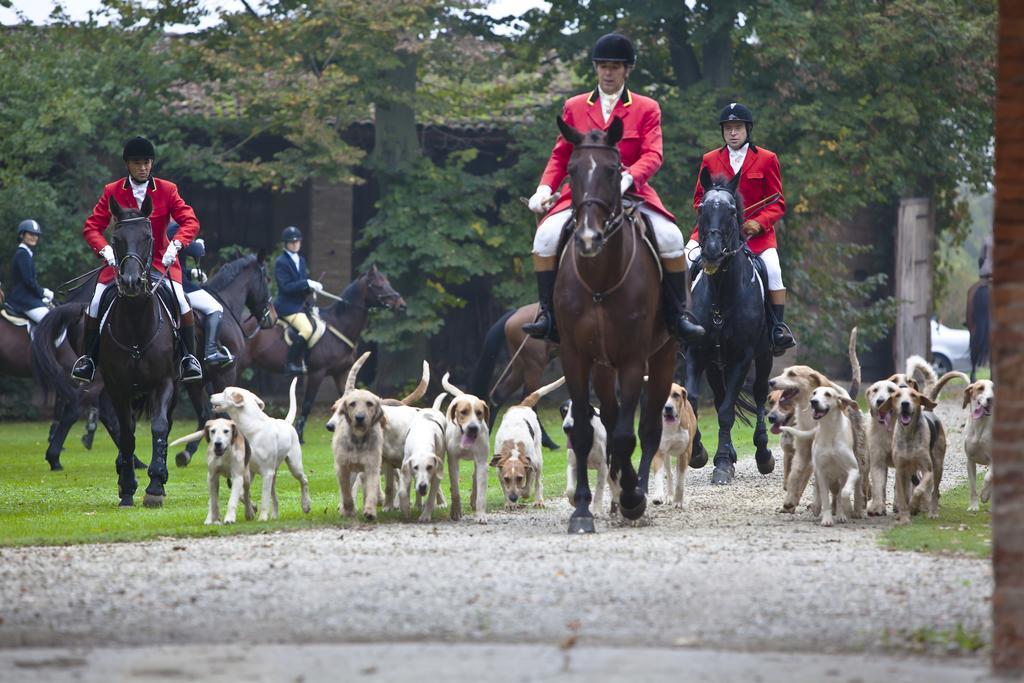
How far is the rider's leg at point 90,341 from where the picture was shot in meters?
12.5

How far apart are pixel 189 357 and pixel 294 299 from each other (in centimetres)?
850

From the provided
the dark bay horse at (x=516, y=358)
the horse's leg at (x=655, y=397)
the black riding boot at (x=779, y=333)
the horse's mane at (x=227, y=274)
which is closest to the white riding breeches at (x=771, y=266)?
the black riding boot at (x=779, y=333)

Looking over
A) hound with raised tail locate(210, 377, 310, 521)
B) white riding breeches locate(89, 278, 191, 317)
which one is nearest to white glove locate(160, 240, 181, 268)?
white riding breeches locate(89, 278, 191, 317)

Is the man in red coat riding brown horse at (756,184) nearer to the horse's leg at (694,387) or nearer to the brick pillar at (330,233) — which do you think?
the horse's leg at (694,387)

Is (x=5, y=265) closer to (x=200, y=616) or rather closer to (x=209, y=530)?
(x=209, y=530)

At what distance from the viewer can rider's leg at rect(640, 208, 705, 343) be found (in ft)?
33.1

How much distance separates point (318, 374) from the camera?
2123 cm

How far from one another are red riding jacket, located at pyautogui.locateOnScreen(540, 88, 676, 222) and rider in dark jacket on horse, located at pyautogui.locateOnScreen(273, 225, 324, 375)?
1106cm

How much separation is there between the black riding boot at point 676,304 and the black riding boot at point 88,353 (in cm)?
464

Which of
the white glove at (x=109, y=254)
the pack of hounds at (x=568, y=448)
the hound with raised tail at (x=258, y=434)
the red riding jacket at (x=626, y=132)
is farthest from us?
the white glove at (x=109, y=254)

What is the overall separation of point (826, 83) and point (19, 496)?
15201 mm

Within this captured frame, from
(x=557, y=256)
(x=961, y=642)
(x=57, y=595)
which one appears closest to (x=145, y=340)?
(x=557, y=256)

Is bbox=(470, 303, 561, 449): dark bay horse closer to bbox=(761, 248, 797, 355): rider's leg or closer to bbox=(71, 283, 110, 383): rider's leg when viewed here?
bbox=(761, 248, 797, 355): rider's leg

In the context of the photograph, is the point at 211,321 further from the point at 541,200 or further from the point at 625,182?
the point at 625,182
